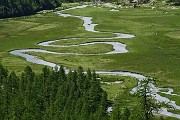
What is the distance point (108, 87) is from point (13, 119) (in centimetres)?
4141

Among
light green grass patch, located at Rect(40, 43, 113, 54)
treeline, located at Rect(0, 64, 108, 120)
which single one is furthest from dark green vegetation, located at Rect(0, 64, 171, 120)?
light green grass patch, located at Rect(40, 43, 113, 54)

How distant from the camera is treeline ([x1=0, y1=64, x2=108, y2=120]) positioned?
242 ft

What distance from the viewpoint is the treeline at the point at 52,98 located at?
73812 mm

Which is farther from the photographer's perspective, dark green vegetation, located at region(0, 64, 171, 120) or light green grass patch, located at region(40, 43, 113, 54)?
light green grass patch, located at region(40, 43, 113, 54)

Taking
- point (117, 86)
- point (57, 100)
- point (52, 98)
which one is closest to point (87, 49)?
point (117, 86)

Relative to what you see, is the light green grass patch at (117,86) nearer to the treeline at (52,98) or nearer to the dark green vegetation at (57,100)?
the dark green vegetation at (57,100)

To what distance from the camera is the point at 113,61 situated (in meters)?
144

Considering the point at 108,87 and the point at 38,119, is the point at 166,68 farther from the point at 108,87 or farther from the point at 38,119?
the point at 38,119

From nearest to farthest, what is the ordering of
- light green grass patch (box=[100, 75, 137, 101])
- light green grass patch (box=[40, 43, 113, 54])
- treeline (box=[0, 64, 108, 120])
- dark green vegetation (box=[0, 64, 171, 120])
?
dark green vegetation (box=[0, 64, 171, 120]) → treeline (box=[0, 64, 108, 120]) → light green grass patch (box=[100, 75, 137, 101]) → light green grass patch (box=[40, 43, 113, 54])

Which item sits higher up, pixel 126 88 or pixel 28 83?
pixel 28 83

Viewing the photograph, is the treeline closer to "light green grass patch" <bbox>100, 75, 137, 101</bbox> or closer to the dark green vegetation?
the dark green vegetation

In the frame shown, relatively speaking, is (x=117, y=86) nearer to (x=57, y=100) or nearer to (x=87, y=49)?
(x=57, y=100)

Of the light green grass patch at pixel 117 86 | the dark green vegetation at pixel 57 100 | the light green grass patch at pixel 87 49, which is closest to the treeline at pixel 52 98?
the dark green vegetation at pixel 57 100

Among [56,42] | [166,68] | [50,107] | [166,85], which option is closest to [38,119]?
[50,107]
